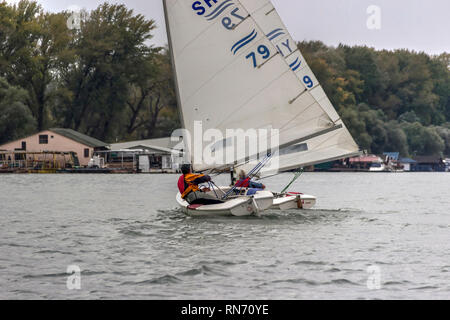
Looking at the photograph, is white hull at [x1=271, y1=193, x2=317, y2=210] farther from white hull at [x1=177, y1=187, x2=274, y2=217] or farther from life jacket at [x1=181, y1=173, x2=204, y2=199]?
life jacket at [x1=181, y1=173, x2=204, y2=199]

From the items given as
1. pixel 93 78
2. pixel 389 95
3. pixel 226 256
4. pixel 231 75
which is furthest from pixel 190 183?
pixel 389 95

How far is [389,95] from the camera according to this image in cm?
13062

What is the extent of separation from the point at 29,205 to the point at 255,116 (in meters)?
12.8

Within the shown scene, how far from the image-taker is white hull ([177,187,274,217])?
74.4 feet

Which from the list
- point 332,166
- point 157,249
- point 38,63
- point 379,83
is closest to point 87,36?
point 38,63

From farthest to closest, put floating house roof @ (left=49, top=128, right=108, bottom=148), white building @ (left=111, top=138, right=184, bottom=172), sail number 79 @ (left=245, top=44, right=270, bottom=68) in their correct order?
white building @ (left=111, top=138, right=184, bottom=172) < floating house roof @ (left=49, top=128, right=108, bottom=148) < sail number 79 @ (left=245, top=44, right=270, bottom=68)

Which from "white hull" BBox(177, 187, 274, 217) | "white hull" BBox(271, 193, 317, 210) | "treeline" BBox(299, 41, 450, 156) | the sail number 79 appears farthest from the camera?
"treeline" BBox(299, 41, 450, 156)

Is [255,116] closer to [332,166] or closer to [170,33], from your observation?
[170,33]

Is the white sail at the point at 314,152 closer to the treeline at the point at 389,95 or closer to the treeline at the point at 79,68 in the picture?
the treeline at the point at 79,68

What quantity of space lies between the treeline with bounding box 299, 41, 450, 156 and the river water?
78.4 metres

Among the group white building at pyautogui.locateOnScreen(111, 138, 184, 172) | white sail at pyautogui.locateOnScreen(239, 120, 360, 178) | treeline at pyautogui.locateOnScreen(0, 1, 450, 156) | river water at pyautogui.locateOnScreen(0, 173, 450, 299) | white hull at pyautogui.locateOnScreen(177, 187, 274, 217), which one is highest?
treeline at pyautogui.locateOnScreen(0, 1, 450, 156)

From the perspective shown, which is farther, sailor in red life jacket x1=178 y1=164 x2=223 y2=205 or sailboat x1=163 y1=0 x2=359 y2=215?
sailboat x1=163 y1=0 x2=359 y2=215

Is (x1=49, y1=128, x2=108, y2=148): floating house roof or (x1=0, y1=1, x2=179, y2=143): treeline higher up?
(x1=0, y1=1, x2=179, y2=143): treeline

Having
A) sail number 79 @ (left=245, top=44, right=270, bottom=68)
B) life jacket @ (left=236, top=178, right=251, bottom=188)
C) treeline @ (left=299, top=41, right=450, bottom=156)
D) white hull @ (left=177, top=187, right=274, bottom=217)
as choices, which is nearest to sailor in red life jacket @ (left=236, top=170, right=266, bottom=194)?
life jacket @ (left=236, top=178, right=251, bottom=188)
